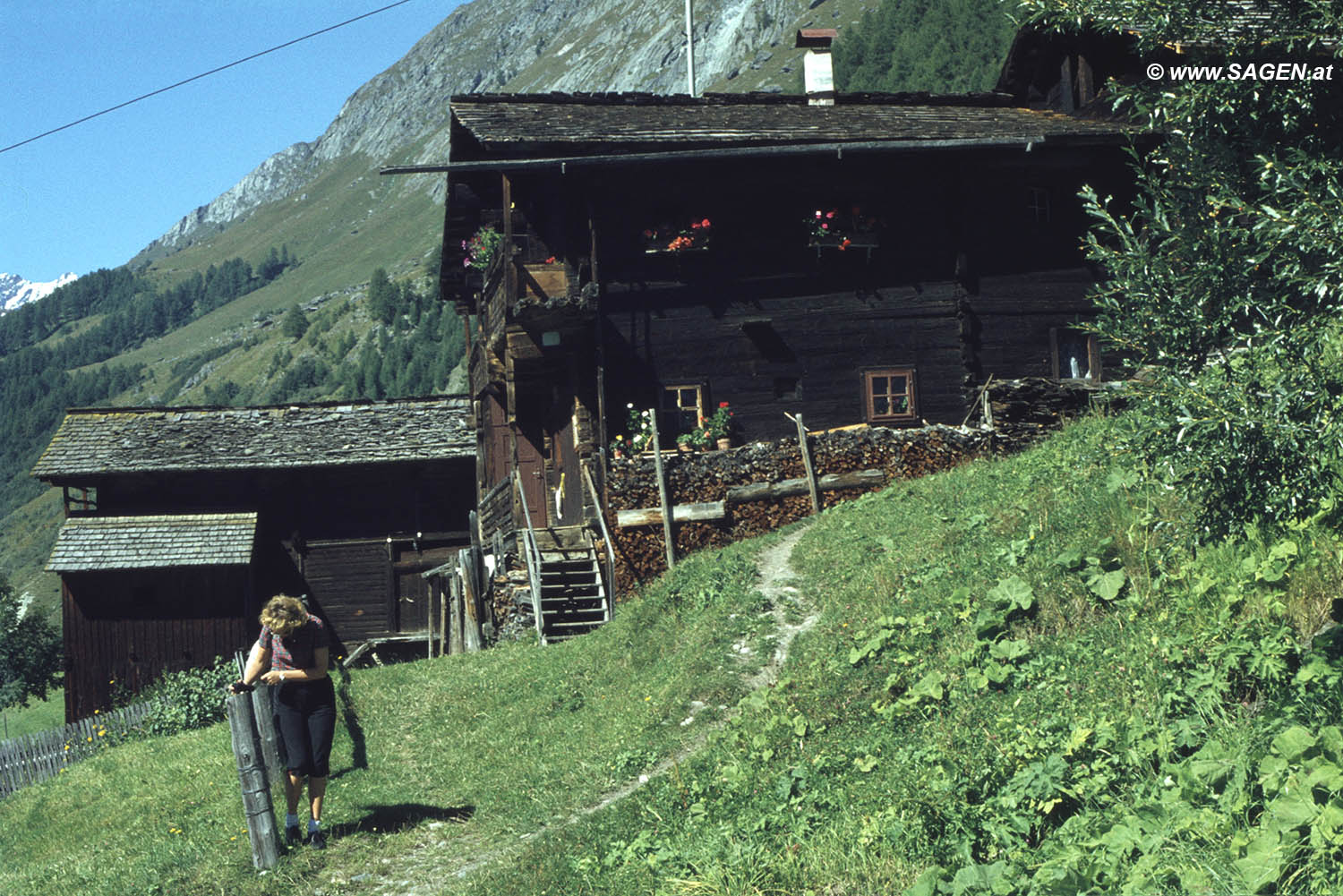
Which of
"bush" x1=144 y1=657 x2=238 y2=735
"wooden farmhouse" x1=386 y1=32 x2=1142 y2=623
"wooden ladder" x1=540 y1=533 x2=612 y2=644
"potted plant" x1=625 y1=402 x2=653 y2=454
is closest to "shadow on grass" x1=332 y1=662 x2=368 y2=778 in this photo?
"wooden ladder" x1=540 y1=533 x2=612 y2=644

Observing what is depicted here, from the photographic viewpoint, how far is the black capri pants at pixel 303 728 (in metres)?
9.10

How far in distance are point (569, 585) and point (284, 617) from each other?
10116 mm

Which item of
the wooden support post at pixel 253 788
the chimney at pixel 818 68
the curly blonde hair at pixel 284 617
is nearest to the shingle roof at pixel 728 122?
the chimney at pixel 818 68

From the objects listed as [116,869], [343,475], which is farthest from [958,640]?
[343,475]

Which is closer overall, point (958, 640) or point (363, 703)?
point (958, 640)

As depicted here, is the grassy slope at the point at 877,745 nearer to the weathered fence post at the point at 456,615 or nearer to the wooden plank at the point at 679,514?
the wooden plank at the point at 679,514

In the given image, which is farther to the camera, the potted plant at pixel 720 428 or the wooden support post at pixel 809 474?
the potted plant at pixel 720 428

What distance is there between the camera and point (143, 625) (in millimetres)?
30750

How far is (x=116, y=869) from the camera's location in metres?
9.77

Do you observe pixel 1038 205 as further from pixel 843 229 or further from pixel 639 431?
pixel 639 431

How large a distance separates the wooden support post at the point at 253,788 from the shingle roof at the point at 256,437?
2363 centimetres

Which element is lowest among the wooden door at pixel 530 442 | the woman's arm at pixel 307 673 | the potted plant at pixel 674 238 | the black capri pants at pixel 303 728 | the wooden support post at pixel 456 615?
the wooden support post at pixel 456 615

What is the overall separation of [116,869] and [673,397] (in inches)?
555

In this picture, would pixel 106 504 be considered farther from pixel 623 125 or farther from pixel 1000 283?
pixel 1000 283
